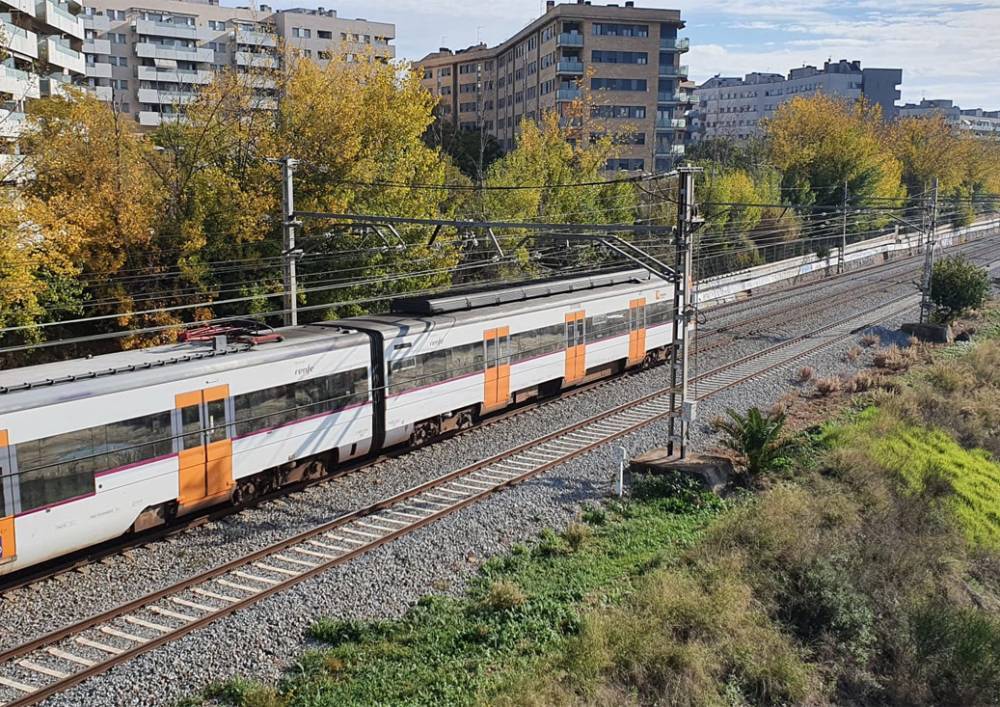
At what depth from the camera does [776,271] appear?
162ft

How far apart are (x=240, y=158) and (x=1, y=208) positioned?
10.3 m

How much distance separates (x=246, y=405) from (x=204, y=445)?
1.01m

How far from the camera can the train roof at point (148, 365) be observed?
40.8 ft

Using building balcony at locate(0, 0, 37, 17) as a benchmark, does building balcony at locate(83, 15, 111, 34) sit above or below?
above

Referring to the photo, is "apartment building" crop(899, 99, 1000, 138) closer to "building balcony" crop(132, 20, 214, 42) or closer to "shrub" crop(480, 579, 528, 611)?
"building balcony" crop(132, 20, 214, 42)

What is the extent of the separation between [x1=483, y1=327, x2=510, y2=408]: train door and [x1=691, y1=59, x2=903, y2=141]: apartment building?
113 metres

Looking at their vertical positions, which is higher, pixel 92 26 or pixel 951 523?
pixel 92 26

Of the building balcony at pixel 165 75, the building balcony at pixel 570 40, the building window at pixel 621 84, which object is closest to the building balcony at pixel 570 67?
the building balcony at pixel 570 40

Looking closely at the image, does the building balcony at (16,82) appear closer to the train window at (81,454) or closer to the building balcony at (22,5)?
the building balcony at (22,5)

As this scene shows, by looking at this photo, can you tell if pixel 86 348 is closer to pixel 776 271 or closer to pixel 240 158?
pixel 240 158

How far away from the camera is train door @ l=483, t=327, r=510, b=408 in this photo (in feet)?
68.0

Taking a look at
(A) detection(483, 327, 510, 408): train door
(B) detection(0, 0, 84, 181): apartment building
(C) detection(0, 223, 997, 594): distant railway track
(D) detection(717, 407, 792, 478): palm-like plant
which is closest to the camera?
(C) detection(0, 223, 997, 594): distant railway track

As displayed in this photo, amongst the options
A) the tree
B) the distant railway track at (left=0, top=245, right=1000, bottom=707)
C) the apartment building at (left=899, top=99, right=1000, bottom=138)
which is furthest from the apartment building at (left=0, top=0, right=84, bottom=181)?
the apartment building at (left=899, top=99, right=1000, bottom=138)

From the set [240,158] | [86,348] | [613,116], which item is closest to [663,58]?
[613,116]
